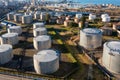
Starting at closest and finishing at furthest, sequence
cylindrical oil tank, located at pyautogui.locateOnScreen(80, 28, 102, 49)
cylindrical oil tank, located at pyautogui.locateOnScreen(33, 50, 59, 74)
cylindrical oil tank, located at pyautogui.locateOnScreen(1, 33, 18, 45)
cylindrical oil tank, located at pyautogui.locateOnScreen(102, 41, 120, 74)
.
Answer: cylindrical oil tank, located at pyautogui.locateOnScreen(33, 50, 59, 74) < cylindrical oil tank, located at pyautogui.locateOnScreen(102, 41, 120, 74) < cylindrical oil tank, located at pyautogui.locateOnScreen(80, 28, 102, 49) < cylindrical oil tank, located at pyautogui.locateOnScreen(1, 33, 18, 45)

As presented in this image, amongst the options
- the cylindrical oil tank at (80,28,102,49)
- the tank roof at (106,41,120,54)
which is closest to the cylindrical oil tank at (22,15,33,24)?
the cylindrical oil tank at (80,28,102,49)

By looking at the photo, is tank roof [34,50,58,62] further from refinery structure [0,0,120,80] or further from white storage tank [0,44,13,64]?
white storage tank [0,44,13,64]

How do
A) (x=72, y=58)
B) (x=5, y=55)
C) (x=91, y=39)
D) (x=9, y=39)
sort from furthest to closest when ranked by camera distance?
(x=9, y=39) → (x=91, y=39) → (x=72, y=58) → (x=5, y=55)

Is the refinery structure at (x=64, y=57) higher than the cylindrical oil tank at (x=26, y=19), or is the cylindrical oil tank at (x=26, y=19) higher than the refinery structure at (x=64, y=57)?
the cylindrical oil tank at (x=26, y=19)

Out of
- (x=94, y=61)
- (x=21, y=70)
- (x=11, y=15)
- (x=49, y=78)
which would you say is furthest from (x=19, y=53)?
(x=11, y=15)

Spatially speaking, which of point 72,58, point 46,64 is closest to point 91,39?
point 72,58

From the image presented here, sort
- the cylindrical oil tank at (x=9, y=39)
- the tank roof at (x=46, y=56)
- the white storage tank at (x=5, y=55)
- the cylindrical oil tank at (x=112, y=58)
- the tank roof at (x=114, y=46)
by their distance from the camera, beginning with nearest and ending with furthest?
the cylindrical oil tank at (x=112, y=58), the tank roof at (x=46, y=56), the tank roof at (x=114, y=46), the white storage tank at (x=5, y=55), the cylindrical oil tank at (x=9, y=39)

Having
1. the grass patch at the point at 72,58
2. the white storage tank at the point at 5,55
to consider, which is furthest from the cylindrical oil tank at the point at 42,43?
the white storage tank at the point at 5,55

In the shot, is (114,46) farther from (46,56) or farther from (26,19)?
(26,19)

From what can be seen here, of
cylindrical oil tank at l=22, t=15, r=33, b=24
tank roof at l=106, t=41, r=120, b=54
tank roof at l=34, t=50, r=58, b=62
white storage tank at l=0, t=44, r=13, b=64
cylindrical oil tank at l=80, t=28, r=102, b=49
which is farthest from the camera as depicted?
cylindrical oil tank at l=22, t=15, r=33, b=24

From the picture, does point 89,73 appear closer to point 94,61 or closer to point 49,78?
point 94,61

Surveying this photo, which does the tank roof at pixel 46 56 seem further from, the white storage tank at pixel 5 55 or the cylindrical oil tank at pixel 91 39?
the cylindrical oil tank at pixel 91 39
